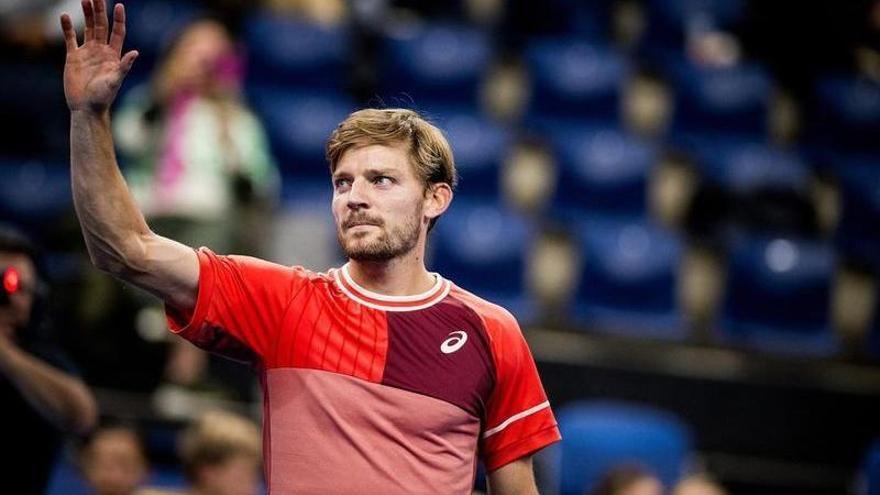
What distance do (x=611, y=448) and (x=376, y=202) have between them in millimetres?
3048

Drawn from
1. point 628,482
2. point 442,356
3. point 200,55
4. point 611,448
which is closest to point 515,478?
point 442,356

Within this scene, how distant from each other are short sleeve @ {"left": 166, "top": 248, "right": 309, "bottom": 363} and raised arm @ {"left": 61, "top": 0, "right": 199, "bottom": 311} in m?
0.14

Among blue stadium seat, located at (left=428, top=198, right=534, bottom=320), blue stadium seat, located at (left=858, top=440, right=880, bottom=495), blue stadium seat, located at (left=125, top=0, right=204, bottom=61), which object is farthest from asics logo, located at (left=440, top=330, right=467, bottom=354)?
blue stadium seat, located at (left=125, top=0, right=204, bottom=61)

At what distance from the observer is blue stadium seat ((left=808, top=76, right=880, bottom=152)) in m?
8.93

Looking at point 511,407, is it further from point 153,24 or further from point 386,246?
point 153,24

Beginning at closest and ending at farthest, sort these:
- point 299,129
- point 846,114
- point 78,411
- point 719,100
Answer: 1. point 78,411
2. point 299,129
3. point 719,100
4. point 846,114

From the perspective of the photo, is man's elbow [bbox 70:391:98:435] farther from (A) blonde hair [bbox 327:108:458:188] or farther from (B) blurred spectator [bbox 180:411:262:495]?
(A) blonde hair [bbox 327:108:458:188]

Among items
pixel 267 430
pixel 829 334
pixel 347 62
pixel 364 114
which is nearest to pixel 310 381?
pixel 267 430

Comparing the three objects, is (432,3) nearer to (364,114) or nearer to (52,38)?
(52,38)

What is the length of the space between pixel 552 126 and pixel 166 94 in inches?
109

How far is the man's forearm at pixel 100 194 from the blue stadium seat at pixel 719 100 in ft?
21.5

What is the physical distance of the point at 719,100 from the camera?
8844mm

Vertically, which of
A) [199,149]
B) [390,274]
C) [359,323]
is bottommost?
[359,323]

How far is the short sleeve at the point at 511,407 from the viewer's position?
122 inches
